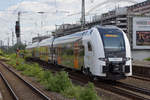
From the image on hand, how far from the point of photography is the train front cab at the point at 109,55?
546 inches

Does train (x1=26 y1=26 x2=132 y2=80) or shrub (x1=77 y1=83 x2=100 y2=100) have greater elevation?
train (x1=26 y1=26 x2=132 y2=80)

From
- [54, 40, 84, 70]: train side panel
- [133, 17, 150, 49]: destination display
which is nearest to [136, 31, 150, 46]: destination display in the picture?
[133, 17, 150, 49]: destination display

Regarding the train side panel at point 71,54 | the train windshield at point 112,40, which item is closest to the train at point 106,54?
the train windshield at point 112,40

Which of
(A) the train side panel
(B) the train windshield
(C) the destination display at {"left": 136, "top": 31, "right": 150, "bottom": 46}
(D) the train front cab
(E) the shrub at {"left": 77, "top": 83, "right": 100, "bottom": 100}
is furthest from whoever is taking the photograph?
(C) the destination display at {"left": 136, "top": 31, "right": 150, "bottom": 46}

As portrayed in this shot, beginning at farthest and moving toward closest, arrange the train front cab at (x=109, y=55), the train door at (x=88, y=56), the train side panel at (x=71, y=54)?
the train side panel at (x=71, y=54), the train door at (x=88, y=56), the train front cab at (x=109, y=55)

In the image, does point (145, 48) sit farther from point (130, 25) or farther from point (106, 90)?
point (106, 90)

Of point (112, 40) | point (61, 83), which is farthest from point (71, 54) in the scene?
point (61, 83)

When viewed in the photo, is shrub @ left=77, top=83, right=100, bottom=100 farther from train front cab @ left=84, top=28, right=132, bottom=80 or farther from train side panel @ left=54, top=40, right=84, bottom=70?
train side panel @ left=54, top=40, right=84, bottom=70

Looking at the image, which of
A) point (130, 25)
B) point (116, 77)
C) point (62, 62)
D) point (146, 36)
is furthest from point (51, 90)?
point (130, 25)

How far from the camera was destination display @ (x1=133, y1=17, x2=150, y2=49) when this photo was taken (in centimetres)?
5975

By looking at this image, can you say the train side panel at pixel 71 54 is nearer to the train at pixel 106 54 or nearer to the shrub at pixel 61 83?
the train at pixel 106 54

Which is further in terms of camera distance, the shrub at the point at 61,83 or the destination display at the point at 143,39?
the destination display at the point at 143,39

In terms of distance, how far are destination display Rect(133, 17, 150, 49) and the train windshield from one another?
46011mm

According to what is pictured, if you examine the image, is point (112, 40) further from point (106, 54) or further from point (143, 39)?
point (143, 39)
